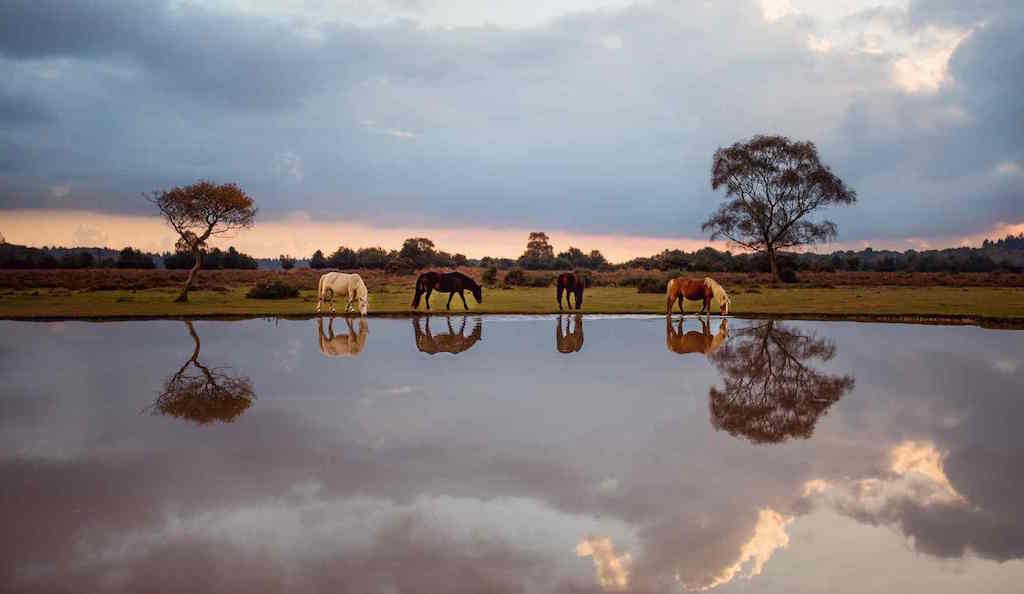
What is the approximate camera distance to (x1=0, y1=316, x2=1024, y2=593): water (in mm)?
4676

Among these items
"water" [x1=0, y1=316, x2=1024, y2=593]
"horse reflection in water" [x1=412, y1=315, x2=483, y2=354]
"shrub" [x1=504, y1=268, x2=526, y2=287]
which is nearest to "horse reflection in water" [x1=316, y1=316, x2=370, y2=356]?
"horse reflection in water" [x1=412, y1=315, x2=483, y2=354]

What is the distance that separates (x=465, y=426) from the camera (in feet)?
27.3

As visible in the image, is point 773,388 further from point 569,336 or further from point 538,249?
point 538,249

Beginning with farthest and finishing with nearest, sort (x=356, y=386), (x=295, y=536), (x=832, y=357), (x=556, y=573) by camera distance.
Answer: (x=832, y=357), (x=356, y=386), (x=295, y=536), (x=556, y=573)

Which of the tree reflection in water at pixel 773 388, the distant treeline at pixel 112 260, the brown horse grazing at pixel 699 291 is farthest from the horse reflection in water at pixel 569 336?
the distant treeline at pixel 112 260

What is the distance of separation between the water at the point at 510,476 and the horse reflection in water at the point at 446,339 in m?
2.66

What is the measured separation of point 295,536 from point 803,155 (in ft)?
178

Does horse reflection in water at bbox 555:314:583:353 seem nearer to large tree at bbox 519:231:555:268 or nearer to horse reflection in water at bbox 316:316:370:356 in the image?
horse reflection in water at bbox 316:316:370:356

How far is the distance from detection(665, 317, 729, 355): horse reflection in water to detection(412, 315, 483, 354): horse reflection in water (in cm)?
550

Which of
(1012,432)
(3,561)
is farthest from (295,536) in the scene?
(1012,432)

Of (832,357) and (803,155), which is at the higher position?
(803,155)

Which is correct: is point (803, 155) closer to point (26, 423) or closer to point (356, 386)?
point (356, 386)

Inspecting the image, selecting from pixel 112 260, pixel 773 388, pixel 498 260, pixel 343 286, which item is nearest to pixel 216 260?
pixel 112 260

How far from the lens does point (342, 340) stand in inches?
659
